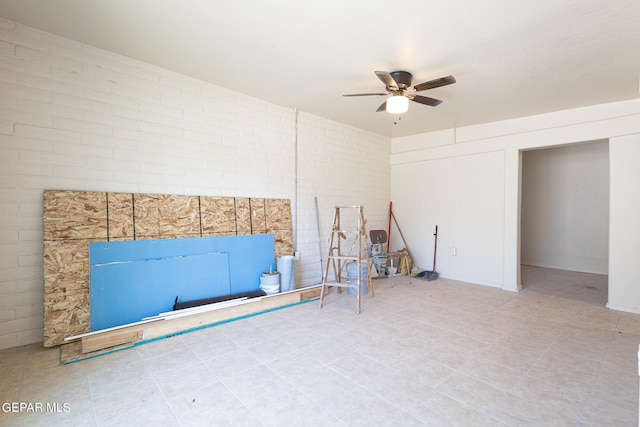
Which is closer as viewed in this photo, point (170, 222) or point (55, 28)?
point (55, 28)

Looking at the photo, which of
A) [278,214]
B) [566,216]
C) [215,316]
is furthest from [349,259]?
[566,216]

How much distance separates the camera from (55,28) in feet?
8.68

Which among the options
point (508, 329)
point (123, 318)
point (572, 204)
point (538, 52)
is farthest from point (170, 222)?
point (572, 204)

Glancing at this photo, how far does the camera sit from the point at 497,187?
506 cm

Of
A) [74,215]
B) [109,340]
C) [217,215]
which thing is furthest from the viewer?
[217,215]

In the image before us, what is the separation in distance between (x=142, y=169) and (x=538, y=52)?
13.6 ft

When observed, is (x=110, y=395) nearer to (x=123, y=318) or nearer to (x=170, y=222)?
(x=123, y=318)

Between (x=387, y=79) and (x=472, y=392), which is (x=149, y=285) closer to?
(x=472, y=392)

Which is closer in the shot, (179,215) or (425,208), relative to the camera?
(179,215)

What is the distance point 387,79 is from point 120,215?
3.04 metres

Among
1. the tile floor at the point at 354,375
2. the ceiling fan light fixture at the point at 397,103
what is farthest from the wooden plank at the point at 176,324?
the ceiling fan light fixture at the point at 397,103

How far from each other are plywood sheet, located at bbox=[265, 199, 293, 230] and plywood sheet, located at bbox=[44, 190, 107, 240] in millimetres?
1920

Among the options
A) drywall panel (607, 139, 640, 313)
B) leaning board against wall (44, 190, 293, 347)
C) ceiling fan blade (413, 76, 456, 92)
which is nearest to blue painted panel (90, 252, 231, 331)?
leaning board against wall (44, 190, 293, 347)

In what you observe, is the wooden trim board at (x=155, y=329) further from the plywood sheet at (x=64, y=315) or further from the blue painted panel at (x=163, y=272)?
the blue painted panel at (x=163, y=272)
